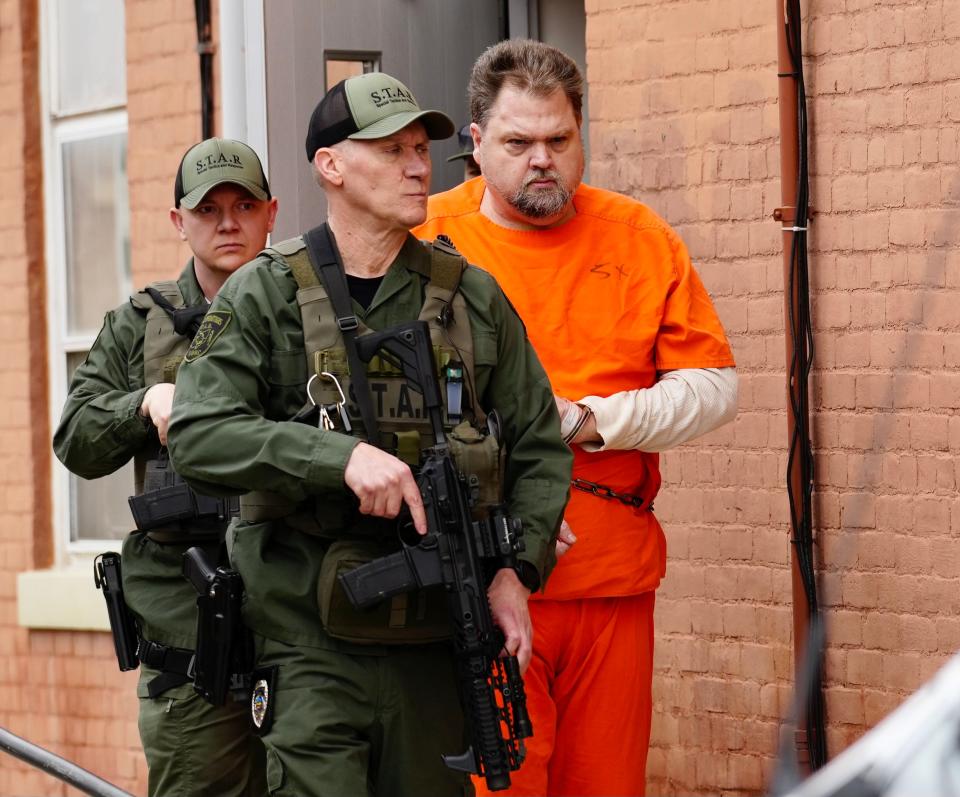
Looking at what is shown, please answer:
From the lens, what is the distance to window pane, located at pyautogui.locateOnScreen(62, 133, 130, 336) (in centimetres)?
792

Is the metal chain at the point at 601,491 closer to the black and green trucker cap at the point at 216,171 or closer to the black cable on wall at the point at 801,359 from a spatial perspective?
the black cable on wall at the point at 801,359

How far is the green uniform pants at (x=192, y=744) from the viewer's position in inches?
174

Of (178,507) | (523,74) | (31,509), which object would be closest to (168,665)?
(178,507)

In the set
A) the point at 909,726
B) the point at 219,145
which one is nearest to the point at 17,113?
the point at 219,145

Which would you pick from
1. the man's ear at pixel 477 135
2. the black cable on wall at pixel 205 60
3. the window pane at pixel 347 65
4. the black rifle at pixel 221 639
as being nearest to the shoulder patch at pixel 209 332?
the black rifle at pixel 221 639

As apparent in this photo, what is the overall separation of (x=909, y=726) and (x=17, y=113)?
7064 mm

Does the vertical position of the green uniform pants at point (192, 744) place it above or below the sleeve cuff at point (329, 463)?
below

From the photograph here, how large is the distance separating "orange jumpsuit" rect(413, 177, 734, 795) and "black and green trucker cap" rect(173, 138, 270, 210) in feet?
2.26

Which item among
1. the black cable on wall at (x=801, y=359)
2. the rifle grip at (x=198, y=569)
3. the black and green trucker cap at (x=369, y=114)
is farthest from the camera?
the black cable on wall at (x=801, y=359)

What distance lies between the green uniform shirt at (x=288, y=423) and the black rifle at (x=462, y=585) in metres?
0.16

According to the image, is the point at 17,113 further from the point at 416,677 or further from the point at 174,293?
the point at 416,677

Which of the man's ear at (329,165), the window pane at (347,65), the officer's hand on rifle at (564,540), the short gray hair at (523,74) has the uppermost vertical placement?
the window pane at (347,65)

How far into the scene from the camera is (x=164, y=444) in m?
4.35

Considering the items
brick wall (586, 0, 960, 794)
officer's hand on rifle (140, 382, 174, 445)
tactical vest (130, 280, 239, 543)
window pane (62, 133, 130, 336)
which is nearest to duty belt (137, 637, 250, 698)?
tactical vest (130, 280, 239, 543)
